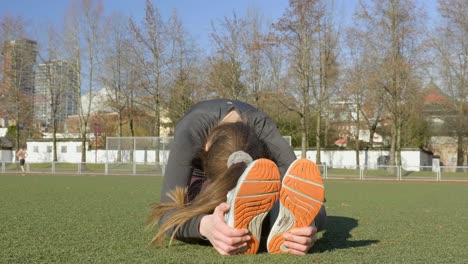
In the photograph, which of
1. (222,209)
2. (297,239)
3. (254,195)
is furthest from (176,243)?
(254,195)

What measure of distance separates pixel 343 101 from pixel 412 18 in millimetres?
8137

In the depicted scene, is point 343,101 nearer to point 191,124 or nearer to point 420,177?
point 420,177

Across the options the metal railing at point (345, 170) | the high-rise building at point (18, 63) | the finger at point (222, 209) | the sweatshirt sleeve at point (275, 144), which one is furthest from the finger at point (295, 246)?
the high-rise building at point (18, 63)

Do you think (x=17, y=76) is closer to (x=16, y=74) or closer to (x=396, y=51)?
(x=16, y=74)

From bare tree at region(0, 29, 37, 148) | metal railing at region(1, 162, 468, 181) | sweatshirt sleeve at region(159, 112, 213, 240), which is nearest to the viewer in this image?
sweatshirt sleeve at region(159, 112, 213, 240)

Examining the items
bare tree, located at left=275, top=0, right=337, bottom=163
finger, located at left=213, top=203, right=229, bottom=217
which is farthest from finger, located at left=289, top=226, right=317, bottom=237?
bare tree, located at left=275, top=0, right=337, bottom=163

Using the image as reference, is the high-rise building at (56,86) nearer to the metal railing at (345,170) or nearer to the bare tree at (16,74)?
the bare tree at (16,74)

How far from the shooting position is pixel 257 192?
8.87ft

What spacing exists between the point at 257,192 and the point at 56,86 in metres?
38.6

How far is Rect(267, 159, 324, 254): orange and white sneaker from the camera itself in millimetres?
2797

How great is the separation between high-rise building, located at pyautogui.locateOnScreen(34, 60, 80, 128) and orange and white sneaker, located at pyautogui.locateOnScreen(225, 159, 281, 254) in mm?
37434

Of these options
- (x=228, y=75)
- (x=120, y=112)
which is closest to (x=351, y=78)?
(x=228, y=75)

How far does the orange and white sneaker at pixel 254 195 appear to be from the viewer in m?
2.68

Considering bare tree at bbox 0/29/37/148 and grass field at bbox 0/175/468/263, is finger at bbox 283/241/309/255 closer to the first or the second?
grass field at bbox 0/175/468/263
